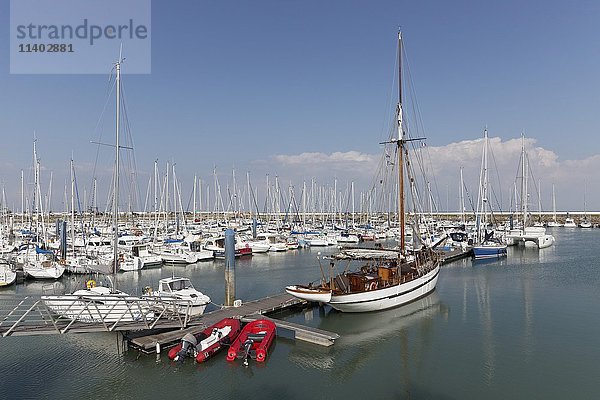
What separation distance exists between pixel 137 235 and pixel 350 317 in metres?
59.5

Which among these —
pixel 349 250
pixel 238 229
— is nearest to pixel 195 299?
pixel 349 250

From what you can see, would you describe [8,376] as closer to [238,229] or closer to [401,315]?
[401,315]

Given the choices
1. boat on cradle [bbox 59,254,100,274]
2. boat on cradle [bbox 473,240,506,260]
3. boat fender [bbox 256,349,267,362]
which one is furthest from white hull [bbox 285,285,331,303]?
boat on cradle [bbox 473,240,506,260]

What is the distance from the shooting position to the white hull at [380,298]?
28.2 meters

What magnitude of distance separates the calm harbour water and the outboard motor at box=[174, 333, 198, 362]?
1.90 feet

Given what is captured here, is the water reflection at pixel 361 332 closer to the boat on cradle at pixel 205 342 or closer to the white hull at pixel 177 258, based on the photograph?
the boat on cradle at pixel 205 342

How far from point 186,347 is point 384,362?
10.1m

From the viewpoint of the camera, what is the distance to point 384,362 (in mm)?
21359

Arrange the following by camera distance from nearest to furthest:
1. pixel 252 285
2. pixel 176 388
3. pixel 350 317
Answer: pixel 176 388, pixel 350 317, pixel 252 285

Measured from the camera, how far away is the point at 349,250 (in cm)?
3381

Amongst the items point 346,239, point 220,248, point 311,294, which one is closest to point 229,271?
point 311,294

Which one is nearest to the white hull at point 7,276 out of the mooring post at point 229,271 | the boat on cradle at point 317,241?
the mooring post at point 229,271

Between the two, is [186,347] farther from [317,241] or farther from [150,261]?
[317,241]

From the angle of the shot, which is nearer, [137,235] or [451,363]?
[451,363]
